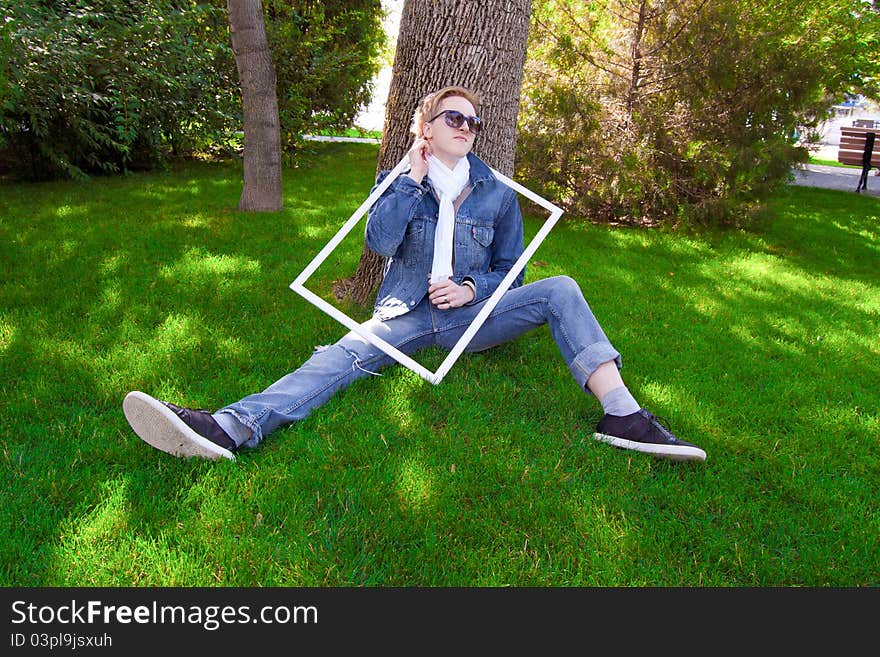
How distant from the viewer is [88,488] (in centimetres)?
243

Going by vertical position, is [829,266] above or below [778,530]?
above

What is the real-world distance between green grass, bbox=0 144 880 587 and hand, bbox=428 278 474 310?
446 millimetres

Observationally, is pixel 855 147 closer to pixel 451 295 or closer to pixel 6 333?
pixel 451 295

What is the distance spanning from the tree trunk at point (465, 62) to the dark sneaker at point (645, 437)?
2019mm

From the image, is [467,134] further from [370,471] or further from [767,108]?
[767,108]

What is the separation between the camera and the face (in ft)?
10.4

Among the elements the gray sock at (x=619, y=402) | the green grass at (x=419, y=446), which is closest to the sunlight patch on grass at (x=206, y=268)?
the green grass at (x=419, y=446)

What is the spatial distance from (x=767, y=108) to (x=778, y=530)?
19.8 ft

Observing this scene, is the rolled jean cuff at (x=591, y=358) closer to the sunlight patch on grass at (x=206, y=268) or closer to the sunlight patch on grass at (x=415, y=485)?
the sunlight patch on grass at (x=415, y=485)

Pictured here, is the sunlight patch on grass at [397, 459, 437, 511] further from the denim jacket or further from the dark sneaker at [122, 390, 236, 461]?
the denim jacket

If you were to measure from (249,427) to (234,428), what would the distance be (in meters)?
0.06

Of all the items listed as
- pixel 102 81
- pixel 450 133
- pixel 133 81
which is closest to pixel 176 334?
pixel 450 133

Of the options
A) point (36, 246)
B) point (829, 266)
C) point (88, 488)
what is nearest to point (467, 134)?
point (88, 488)

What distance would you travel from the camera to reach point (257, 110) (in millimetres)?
6855
